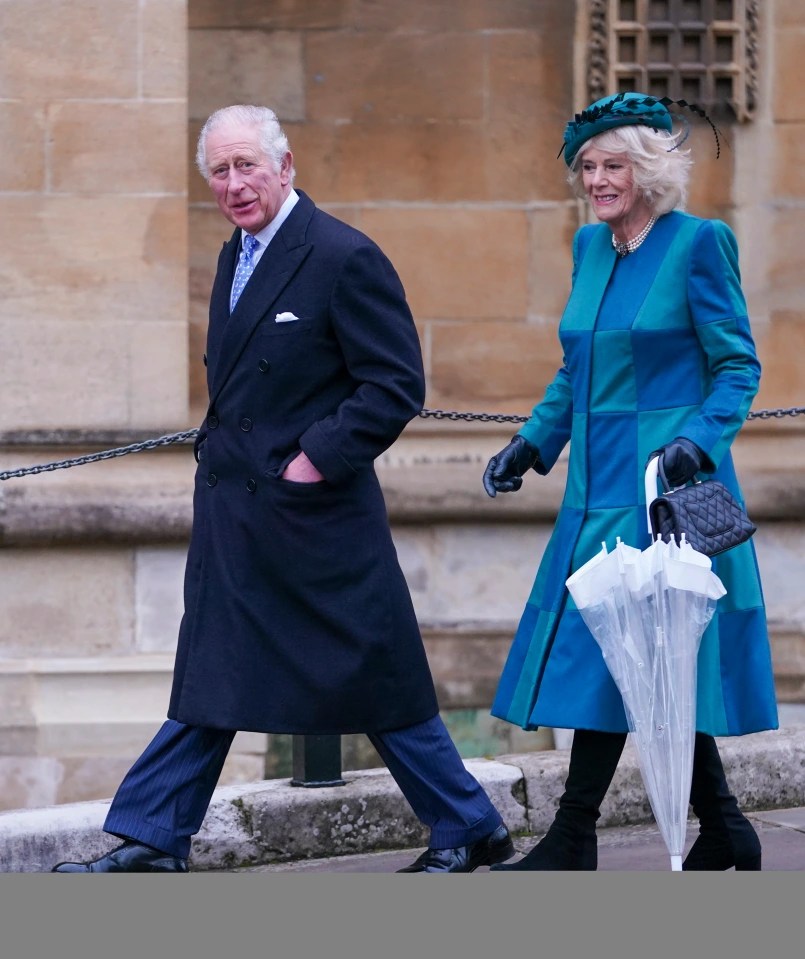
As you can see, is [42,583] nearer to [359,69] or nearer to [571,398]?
[359,69]

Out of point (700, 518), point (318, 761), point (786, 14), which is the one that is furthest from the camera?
point (786, 14)

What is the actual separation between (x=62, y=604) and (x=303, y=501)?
8.26 ft

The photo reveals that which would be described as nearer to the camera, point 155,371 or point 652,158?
point 652,158

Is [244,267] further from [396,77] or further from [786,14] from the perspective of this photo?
[786,14]

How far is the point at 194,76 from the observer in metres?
6.86

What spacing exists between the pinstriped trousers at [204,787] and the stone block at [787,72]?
3.52 metres

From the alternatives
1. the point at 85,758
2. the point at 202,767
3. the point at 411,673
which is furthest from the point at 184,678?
the point at 85,758

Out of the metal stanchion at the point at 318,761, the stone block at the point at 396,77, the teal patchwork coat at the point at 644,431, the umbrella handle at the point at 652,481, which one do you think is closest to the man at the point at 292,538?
the teal patchwork coat at the point at 644,431

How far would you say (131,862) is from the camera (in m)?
4.09

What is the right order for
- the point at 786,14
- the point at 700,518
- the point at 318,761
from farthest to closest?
the point at 786,14, the point at 318,761, the point at 700,518

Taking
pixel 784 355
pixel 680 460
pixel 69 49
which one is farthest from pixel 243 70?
pixel 680 460

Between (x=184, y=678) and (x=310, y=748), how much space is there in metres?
0.95

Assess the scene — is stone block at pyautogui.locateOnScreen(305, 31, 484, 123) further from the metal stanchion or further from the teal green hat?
the teal green hat

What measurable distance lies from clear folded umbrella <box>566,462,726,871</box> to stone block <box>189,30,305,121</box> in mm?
3496
